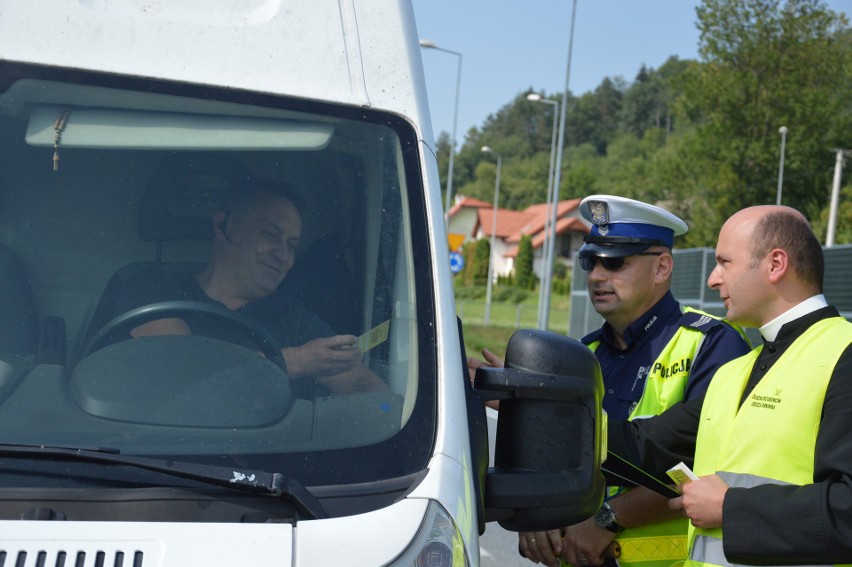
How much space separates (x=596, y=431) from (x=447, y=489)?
0.45 m

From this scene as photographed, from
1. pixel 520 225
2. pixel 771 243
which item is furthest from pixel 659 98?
pixel 771 243

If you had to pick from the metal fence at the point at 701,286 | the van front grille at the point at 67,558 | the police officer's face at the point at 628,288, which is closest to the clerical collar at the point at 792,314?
the police officer's face at the point at 628,288

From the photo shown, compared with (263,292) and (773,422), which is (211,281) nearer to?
(263,292)

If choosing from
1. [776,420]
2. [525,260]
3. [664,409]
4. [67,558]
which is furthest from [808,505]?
[525,260]

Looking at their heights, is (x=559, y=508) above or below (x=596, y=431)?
below

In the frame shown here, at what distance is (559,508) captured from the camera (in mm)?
2656

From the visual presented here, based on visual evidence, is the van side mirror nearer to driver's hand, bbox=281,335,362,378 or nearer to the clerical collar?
driver's hand, bbox=281,335,362,378

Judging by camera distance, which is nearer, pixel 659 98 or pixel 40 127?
pixel 40 127

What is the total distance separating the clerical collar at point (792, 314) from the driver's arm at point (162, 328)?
5.05ft

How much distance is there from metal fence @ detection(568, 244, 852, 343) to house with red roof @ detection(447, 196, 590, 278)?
81717mm

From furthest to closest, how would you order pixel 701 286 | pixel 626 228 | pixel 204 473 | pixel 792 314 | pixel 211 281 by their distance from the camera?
pixel 701 286 → pixel 626 228 → pixel 792 314 → pixel 211 281 → pixel 204 473

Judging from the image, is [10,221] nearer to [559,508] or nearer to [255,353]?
[255,353]

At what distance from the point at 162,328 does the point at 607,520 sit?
177 cm

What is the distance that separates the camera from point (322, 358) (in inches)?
105
